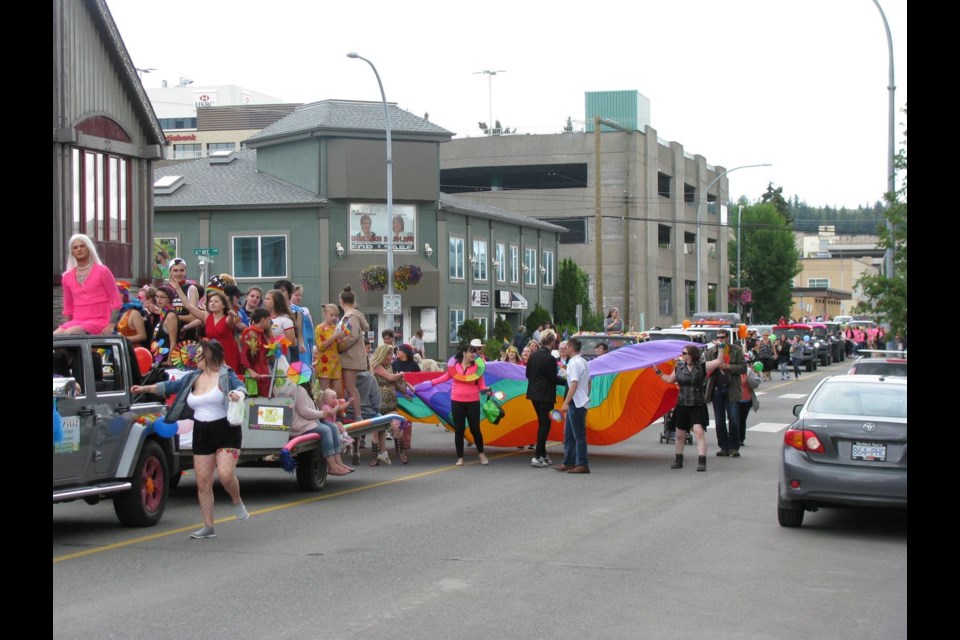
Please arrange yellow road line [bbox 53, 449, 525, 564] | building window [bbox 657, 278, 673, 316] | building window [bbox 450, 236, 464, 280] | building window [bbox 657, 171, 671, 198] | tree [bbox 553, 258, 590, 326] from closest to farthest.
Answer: yellow road line [bbox 53, 449, 525, 564], building window [bbox 450, 236, 464, 280], tree [bbox 553, 258, 590, 326], building window [bbox 657, 171, 671, 198], building window [bbox 657, 278, 673, 316]

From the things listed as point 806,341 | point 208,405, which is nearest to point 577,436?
point 208,405

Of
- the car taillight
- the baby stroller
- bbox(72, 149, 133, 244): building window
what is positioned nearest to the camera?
the car taillight

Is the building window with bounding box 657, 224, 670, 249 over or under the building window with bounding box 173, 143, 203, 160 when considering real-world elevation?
under

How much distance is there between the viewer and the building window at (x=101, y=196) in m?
27.6

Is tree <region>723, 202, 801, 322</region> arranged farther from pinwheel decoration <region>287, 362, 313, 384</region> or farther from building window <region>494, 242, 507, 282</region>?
pinwheel decoration <region>287, 362, 313, 384</region>

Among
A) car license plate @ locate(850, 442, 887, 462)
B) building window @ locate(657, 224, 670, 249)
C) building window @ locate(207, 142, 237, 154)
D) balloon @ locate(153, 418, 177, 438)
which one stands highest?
building window @ locate(207, 142, 237, 154)

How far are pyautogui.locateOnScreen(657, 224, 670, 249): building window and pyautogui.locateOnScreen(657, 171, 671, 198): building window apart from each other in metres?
2.06

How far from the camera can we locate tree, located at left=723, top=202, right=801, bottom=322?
3745 inches

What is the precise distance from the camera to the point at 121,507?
11.1m

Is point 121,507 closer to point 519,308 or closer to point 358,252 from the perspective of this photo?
point 358,252

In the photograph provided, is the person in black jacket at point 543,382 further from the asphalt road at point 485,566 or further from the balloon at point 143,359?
the balloon at point 143,359

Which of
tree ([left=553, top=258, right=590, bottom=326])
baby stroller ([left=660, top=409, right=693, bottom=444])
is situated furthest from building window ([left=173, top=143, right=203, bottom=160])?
baby stroller ([left=660, top=409, right=693, bottom=444])
